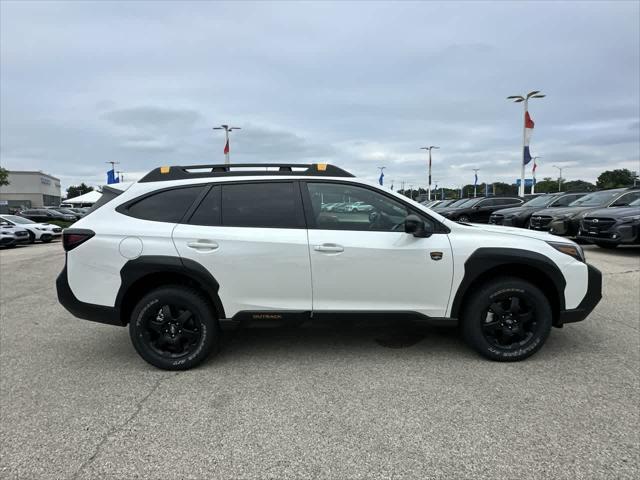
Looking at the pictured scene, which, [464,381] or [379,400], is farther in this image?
[464,381]

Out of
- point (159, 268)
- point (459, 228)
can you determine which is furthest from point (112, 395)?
point (459, 228)

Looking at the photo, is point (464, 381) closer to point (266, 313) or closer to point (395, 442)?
point (395, 442)

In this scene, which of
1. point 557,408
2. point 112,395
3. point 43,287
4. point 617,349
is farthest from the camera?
point 43,287

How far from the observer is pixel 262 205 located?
3.59 metres

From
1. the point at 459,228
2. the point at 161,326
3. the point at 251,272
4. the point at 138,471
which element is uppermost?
the point at 459,228

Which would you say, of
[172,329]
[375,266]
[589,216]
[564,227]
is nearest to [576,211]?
[564,227]

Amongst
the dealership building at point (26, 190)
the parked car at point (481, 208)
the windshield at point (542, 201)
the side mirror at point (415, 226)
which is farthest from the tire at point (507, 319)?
the dealership building at point (26, 190)

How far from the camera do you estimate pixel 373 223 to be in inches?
140

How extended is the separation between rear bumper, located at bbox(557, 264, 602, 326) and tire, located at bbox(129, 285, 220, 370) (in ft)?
10.0

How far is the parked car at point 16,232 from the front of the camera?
54.1ft

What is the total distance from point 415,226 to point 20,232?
1917 cm

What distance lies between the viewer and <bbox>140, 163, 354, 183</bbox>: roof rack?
376cm

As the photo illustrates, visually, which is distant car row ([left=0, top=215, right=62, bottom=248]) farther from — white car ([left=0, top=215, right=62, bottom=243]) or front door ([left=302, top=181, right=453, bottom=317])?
front door ([left=302, top=181, right=453, bottom=317])

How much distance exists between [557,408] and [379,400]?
1223mm
